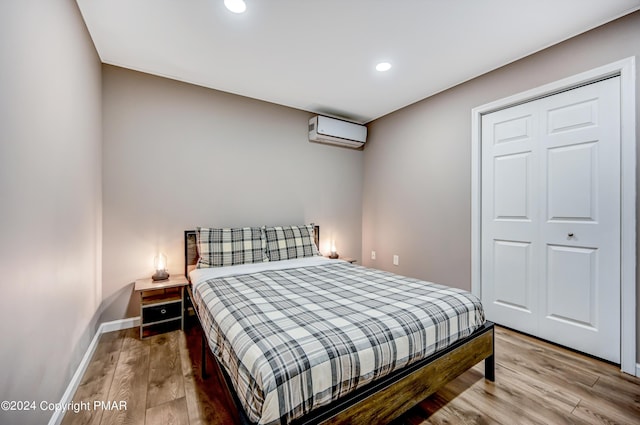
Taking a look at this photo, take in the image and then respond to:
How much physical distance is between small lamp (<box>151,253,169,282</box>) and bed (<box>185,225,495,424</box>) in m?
0.67

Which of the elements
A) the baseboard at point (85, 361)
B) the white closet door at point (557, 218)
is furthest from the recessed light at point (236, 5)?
the baseboard at point (85, 361)

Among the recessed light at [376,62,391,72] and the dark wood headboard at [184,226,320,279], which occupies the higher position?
the recessed light at [376,62,391,72]

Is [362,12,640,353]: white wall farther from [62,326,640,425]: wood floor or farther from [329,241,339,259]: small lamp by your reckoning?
[62,326,640,425]: wood floor

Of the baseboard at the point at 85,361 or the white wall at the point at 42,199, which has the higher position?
the white wall at the point at 42,199

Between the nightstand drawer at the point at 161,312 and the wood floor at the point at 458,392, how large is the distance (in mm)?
320

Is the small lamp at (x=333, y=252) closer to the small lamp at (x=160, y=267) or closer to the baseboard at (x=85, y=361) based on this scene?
the small lamp at (x=160, y=267)

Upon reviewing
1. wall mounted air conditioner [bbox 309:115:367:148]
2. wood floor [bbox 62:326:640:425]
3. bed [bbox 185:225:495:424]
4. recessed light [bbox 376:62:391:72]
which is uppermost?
recessed light [bbox 376:62:391:72]

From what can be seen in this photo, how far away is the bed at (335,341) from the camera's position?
105 cm

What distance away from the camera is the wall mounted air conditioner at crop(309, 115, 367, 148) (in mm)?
3652

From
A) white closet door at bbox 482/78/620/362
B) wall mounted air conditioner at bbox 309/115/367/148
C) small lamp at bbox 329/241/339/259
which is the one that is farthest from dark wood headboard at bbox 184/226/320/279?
white closet door at bbox 482/78/620/362

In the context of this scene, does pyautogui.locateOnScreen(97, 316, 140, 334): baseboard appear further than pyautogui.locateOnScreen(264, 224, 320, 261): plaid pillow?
No

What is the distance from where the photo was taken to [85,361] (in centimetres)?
199

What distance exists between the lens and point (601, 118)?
208 cm

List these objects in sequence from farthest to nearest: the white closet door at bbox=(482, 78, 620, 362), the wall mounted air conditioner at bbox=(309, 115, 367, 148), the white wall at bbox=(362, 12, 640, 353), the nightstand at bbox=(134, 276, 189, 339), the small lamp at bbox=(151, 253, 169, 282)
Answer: the wall mounted air conditioner at bbox=(309, 115, 367, 148)
the small lamp at bbox=(151, 253, 169, 282)
the nightstand at bbox=(134, 276, 189, 339)
the white wall at bbox=(362, 12, 640, 353)
the white closet door at bbox=(482, 78, 620, 362)
